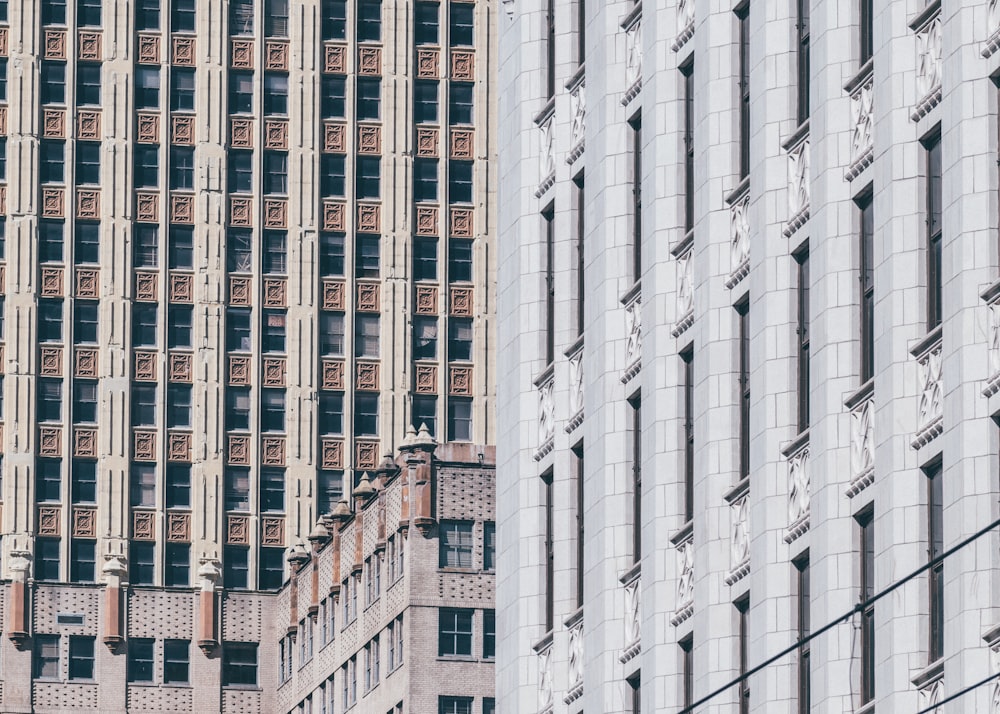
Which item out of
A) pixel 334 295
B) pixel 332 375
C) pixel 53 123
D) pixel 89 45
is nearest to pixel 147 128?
pixel 53 123

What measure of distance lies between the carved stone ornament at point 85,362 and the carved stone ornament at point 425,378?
1453 cm

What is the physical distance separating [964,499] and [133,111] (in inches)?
4600

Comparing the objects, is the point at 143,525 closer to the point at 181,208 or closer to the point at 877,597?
the point at 181,208

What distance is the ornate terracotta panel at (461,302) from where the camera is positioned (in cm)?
15700


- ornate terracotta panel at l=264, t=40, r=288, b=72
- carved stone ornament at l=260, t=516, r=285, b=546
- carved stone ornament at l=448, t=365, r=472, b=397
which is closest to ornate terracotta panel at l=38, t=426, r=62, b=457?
carved stone ornament at l=260, t=516, r=285, b=546

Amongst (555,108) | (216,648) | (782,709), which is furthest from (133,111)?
→ (782,709)

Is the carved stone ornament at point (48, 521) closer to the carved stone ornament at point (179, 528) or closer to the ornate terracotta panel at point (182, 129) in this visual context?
the carved stone ornament at point (179, 528)

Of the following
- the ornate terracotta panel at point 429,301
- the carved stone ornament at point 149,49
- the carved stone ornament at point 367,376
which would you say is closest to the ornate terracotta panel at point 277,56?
the carved stone ornament at point 149,49

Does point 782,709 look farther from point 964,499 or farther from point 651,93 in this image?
point 651,93

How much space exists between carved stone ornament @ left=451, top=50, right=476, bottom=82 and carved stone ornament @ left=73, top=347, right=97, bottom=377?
21128 millimetres

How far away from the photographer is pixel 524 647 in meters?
60.3

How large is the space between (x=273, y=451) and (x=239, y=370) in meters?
4.09

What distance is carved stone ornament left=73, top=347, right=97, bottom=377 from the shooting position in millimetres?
154625

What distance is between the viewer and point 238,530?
153 metres
